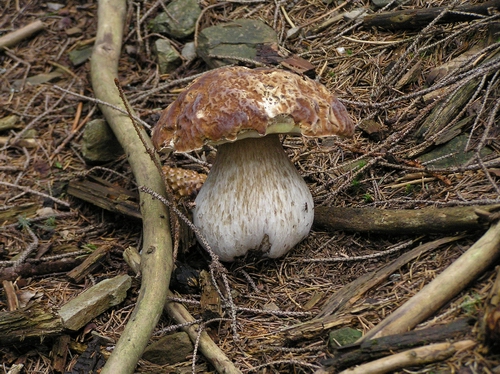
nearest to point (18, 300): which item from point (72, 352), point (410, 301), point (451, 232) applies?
point (72, 352)

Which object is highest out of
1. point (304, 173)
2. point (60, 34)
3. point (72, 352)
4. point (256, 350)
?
point (60, 34)

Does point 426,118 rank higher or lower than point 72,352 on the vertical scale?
higher

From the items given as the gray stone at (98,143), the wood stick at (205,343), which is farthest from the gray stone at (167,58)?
the wood stick at (205,343)

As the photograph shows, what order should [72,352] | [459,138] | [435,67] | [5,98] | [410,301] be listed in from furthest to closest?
1. [5,98]
2. [435,67]
3. [459,138]
4. [72,352]
5. [410,301]

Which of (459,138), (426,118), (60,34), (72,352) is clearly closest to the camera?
(72,352)

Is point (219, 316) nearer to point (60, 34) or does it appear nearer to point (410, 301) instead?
point (410, 301)

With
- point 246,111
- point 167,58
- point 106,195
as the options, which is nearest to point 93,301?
point 106,195

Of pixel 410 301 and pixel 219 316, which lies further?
pixel 219 316
